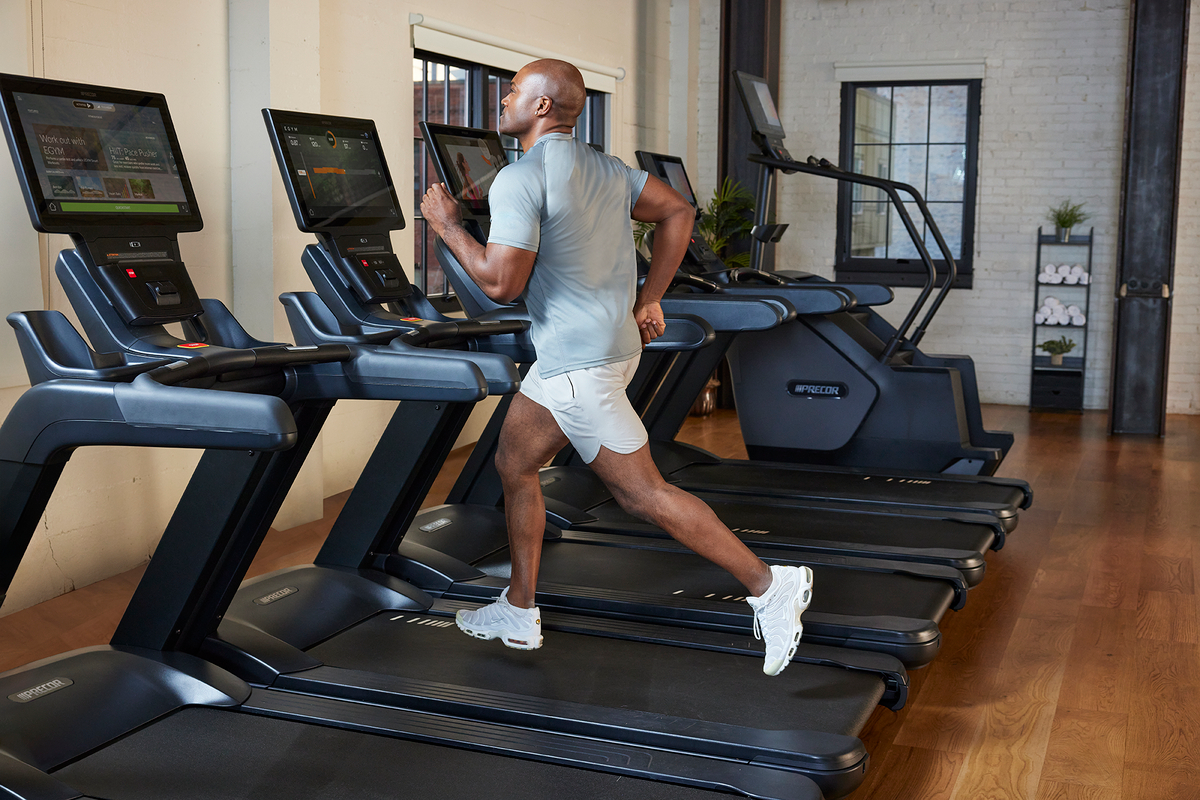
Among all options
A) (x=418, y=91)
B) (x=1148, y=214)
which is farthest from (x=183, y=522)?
(x=1148, y=214)

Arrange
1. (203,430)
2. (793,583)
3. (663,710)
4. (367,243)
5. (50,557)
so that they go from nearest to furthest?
(203,430) → (663,710) → (793,583) → (367,243) → (50,557)

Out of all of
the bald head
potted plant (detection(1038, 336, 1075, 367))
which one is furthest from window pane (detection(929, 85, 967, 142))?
the bald head

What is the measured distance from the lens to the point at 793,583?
2498 millimetres

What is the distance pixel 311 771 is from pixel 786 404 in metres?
3.28

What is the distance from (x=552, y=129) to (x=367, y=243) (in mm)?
898

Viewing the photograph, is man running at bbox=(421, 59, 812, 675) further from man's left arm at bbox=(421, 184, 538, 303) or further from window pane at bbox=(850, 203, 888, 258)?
window pane at bbox=(850, 203, 888, 258)

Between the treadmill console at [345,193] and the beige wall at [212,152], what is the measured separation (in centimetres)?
89

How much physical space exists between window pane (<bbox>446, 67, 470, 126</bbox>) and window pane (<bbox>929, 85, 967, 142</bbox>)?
3.62 m

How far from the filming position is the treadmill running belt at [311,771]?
1.96 metres

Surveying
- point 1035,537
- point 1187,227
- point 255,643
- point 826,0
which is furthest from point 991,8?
point 255,643

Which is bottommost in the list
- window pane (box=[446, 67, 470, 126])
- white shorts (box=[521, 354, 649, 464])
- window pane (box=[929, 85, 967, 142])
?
white shorts (box=[521, 354, 649, 464])

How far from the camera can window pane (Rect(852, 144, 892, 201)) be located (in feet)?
25.6

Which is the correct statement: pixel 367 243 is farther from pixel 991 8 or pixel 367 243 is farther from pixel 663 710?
pixel 991 8

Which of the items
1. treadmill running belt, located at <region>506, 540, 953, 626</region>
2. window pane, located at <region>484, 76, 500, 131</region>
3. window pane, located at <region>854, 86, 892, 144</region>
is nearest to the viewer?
treadmill running belt, located at <region>506, 540, 953, 626</region>
